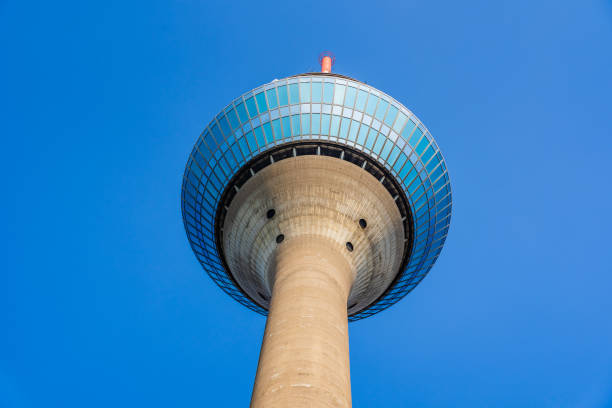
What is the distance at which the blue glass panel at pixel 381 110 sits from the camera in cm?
2425

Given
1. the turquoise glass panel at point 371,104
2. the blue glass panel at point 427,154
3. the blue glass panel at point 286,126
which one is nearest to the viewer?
the blue glass panel at point 286,126

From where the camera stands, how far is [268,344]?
1661cm

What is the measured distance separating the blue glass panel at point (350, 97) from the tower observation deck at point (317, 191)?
2.1 inches

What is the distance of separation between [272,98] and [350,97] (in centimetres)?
390

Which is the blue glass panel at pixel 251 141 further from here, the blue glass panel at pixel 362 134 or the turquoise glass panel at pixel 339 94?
the blue glass panel at pixel 362 134

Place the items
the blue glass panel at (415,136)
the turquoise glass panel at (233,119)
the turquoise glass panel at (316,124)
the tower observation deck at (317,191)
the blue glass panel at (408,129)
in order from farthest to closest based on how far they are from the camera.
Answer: the blue glass panel at (415,136)
the blue glass panel at (408,129)
the turquoise glass panel at (233,119)
the turquoise glass panel at (316,124)
the tower observation deck at (317,191)

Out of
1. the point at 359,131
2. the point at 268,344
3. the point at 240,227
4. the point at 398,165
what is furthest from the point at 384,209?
the point at 268,344

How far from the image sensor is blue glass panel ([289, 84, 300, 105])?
78.0ft

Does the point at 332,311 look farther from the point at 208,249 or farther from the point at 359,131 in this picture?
the point at 208,249

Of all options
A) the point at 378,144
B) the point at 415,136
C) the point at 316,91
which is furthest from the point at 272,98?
the point at 415,136

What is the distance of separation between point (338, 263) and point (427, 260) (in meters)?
9.62

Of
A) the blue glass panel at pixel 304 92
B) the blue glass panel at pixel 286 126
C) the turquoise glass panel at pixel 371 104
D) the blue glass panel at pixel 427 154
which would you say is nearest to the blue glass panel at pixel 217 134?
the blue glass panel at pixel 286 126

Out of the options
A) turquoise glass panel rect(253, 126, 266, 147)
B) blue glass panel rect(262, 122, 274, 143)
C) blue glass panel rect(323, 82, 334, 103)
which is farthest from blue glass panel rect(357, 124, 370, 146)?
turquoise glass panel rect(253, 126, 266, 147)

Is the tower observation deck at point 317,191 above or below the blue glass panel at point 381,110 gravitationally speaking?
below
